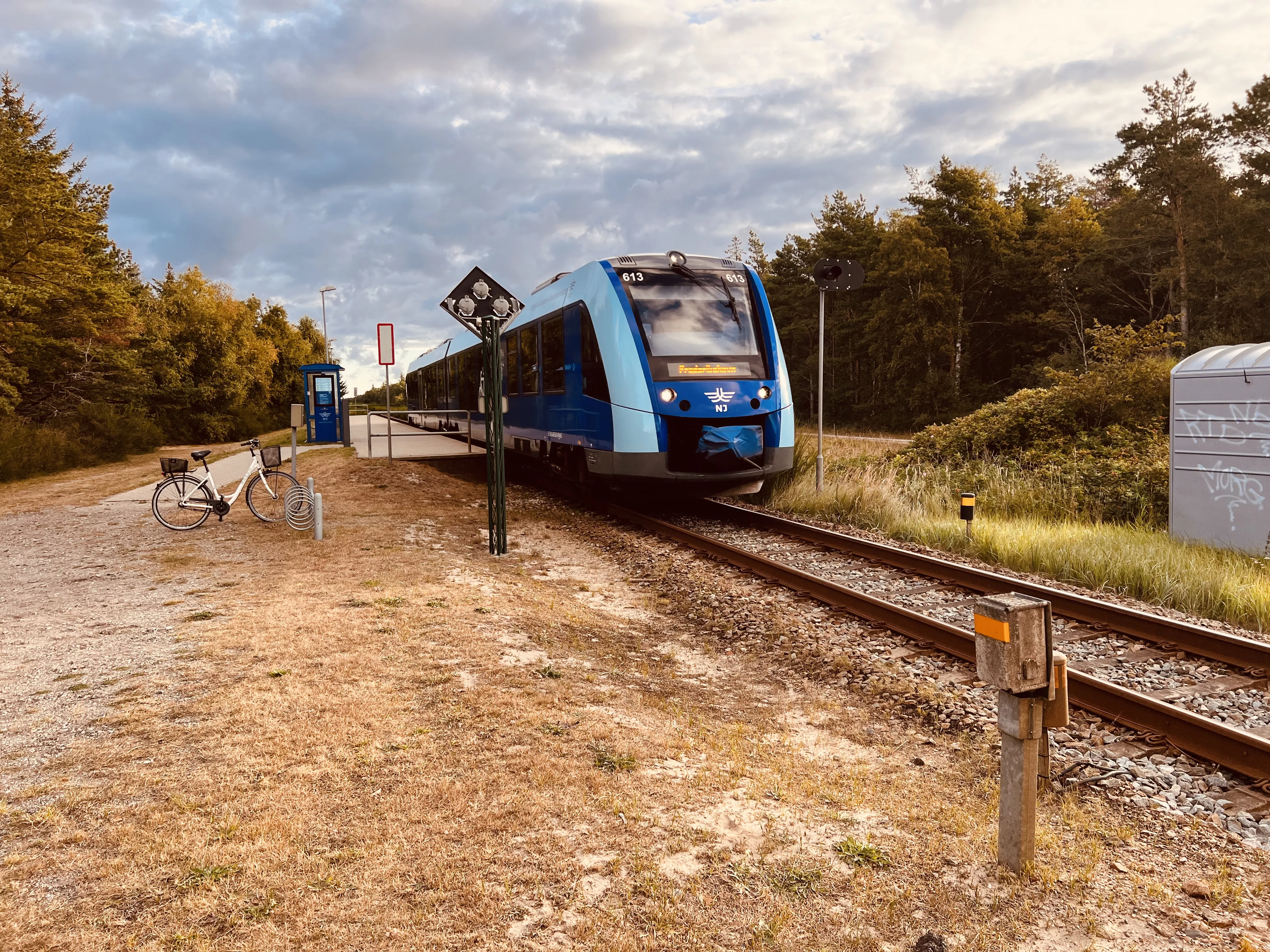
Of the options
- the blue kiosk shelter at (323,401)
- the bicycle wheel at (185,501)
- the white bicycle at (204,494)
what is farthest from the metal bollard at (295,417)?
the blue kiosk shelter at (323,401)

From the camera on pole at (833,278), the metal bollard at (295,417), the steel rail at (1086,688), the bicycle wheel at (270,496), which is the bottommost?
the steel rail at (1086,688)

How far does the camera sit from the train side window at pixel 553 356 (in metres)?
12.0

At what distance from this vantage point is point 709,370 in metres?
10.3

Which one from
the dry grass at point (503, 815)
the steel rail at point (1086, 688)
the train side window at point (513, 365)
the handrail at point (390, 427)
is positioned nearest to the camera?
the dry grass at point (503, 815)

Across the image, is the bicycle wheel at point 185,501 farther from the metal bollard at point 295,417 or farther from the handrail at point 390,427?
the handrail at point 390,427

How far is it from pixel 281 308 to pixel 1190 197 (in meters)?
66.0

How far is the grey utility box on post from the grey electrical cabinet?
6912mm

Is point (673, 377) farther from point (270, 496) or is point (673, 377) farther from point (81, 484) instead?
point (81, 484)

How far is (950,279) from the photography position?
39500 millimetres

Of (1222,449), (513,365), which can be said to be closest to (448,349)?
(513,365)

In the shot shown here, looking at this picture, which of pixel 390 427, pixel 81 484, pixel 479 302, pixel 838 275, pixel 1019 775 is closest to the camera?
pixel 1019 775

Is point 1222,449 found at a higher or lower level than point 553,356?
lower

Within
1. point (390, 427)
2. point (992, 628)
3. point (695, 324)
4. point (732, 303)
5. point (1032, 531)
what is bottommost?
point (1032, 531)

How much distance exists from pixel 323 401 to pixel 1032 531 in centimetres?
1850
